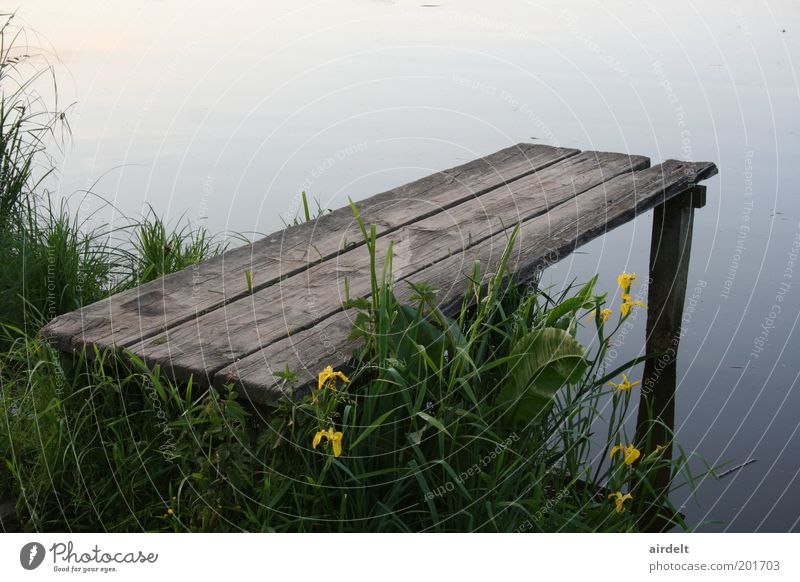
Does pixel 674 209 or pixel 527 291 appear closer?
pixel 527 291

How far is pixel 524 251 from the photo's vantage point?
3.68m

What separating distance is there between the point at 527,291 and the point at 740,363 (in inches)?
65.4

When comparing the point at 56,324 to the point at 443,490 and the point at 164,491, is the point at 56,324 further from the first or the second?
the point at 443,490

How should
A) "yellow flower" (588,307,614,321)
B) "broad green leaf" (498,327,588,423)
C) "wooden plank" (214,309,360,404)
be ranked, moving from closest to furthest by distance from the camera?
"wooden plank" (214,309,360,404) < "broad green leaf" (498,327,588,423) < "yellow flower" (588,307,614,321)

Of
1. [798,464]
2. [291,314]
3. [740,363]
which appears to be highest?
[291,314]

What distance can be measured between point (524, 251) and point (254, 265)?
39.6 inches

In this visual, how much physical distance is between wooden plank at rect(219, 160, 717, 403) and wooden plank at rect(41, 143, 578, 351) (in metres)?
0.41

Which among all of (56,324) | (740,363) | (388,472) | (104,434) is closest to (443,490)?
(388,472)

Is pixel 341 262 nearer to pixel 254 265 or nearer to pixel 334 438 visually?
pixel 254 265

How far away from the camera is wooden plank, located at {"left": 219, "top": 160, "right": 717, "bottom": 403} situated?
2799 mm

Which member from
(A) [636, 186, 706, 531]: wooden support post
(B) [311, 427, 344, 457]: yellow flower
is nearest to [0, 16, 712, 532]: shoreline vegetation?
(B) [311, 427, 344, 457]: yellow flower

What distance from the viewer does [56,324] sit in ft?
10.3

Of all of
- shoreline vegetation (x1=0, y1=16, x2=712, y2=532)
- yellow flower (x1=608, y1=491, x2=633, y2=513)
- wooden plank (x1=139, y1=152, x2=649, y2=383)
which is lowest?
yellow flower (x1=608, y1=491, x2=633, y2=513)

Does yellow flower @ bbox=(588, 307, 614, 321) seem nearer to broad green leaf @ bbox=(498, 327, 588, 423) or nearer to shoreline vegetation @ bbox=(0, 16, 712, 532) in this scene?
shoreline vegetation @ bbox=(0, 16, 712, 532)
